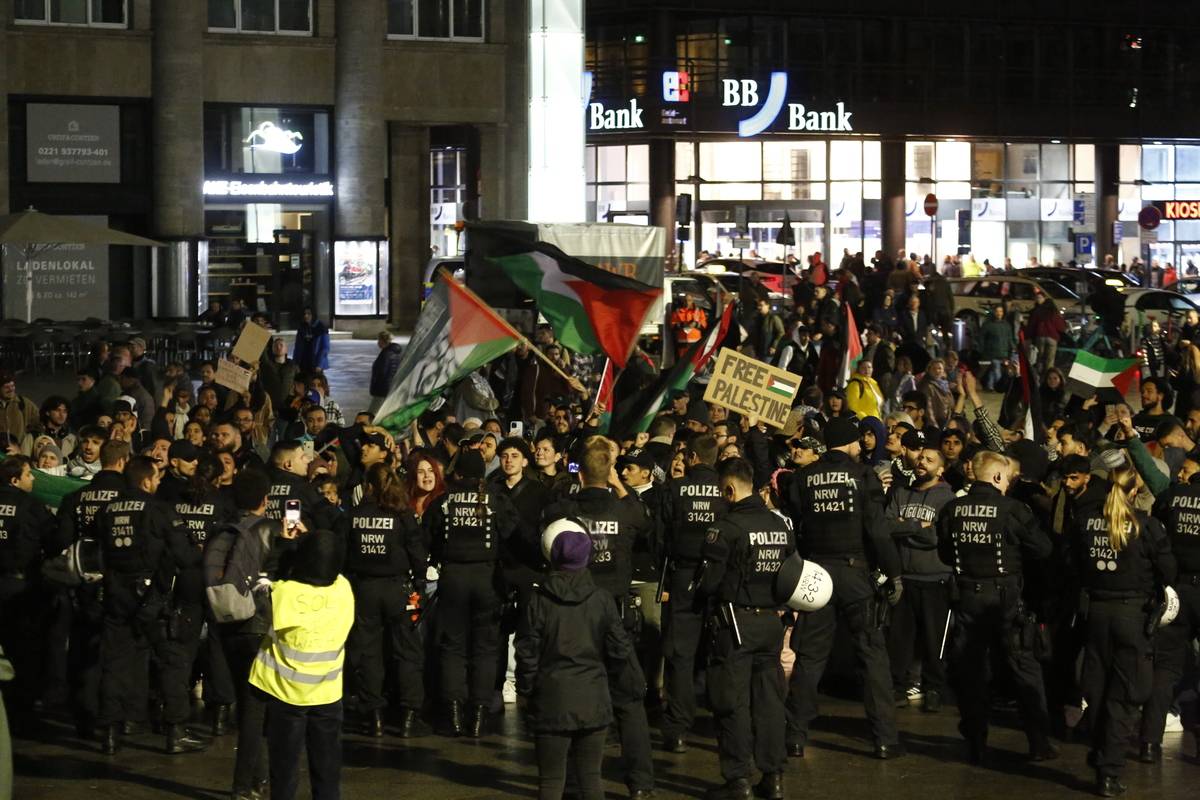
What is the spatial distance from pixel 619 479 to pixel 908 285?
64.1ft

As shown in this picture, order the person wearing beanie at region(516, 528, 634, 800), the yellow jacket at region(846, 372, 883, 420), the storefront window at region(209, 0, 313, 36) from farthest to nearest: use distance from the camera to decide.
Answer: the storefront window at region(209, 0, 313, 36), the yellow jacket at region(846, 372, 883, 420), the person wearing beanie at region(516, 528, 634, 800)

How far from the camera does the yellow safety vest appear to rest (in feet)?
29.2

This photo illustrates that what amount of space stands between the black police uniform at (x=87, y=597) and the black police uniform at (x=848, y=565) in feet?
12.9

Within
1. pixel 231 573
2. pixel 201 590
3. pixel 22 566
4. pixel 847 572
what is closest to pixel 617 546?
pixel 847 572

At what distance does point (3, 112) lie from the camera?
124ft

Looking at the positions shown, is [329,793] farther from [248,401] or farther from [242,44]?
[242,44]

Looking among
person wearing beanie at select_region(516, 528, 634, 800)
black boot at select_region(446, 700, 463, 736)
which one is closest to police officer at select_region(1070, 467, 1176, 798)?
person wearing beanie at select_region(516, 528, 634, 800)

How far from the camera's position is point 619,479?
12.0 meters

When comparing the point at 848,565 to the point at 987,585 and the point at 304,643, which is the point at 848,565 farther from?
the point at 304,643

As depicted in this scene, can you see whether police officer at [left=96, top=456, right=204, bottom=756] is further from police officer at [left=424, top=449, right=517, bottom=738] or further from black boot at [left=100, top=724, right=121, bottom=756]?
police officer at [left=424, top=449, right=517, bottom=738]

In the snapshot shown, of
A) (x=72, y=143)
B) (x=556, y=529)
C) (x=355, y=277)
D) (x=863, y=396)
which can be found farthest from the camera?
(x=355, y=277)

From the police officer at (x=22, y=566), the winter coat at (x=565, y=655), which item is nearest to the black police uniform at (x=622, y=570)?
the winter coat at (x=565, y=655)

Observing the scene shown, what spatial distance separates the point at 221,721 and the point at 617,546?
8.85 ft

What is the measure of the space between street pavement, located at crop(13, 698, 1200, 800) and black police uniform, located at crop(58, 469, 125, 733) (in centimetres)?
25
